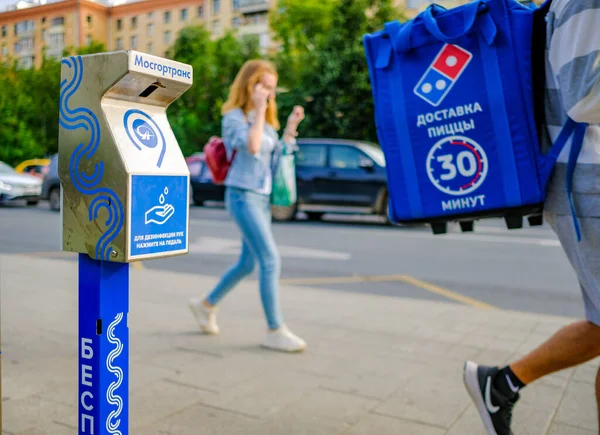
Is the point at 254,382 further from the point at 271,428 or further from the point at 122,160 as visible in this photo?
the point at 122,160

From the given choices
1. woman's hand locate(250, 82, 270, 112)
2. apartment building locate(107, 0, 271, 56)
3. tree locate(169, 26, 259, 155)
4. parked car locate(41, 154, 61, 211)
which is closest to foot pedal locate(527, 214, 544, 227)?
apartment building locate(107, 0, 271, 56)

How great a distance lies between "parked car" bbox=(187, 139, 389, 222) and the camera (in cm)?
1399

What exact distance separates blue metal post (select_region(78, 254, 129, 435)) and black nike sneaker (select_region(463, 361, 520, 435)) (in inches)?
57.7

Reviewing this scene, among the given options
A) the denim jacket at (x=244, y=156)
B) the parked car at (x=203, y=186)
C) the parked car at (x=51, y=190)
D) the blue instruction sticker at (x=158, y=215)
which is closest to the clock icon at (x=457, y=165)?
the blue instruction sticker at (x=158, y=215)

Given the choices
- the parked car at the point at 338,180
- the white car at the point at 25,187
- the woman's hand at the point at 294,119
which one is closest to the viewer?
the woman's hand at the point at 294,119

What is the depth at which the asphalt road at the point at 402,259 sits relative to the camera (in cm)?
684

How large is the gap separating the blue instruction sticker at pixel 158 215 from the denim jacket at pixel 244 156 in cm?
226

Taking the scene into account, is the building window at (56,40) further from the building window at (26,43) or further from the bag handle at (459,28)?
the bag handle at (459,28)

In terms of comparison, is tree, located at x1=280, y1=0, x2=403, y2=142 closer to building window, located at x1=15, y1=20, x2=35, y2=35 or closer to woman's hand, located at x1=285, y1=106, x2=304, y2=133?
woman's hand, located at x1=285, y1=106, x2=304, y2=133

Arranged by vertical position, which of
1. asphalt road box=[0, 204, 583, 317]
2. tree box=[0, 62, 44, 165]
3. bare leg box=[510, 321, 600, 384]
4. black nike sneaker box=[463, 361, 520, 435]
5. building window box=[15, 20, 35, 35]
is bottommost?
asphalt road box=[0, 204, 583, 317]

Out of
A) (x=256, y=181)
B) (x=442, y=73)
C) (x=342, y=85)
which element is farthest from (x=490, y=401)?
(x=342, y=85)

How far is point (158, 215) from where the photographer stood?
177 centimetres

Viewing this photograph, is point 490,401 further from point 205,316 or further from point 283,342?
point 205,316

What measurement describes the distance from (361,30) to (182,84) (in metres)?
25.0
